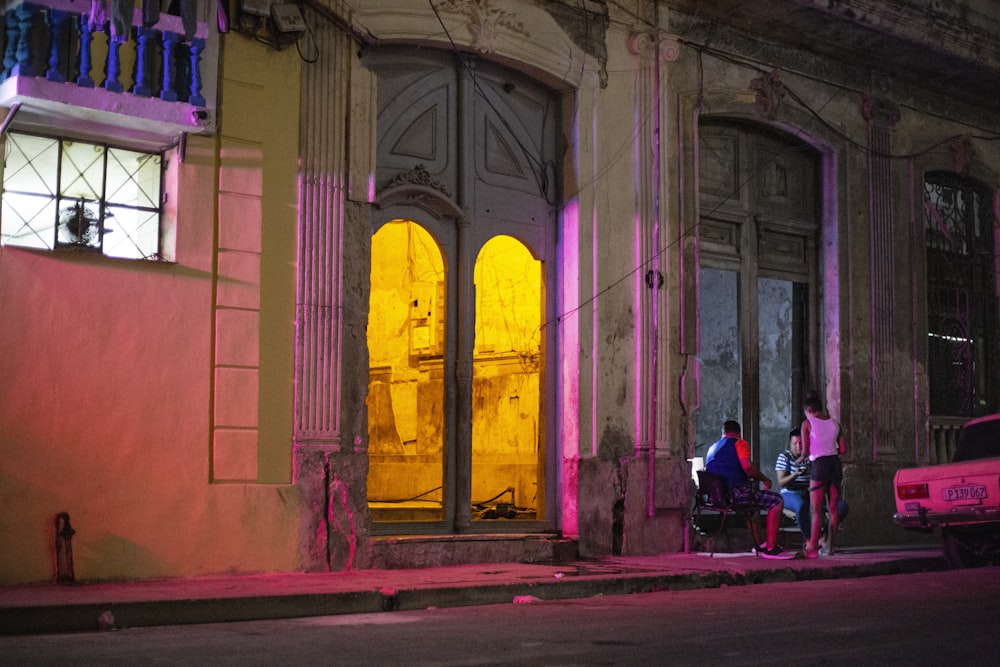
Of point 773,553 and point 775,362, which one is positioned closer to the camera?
point 773,553

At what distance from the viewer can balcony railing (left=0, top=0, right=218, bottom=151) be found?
30.5ft

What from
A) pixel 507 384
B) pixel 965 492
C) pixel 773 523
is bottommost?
pixel 773 523

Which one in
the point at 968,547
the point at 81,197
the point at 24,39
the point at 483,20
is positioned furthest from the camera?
the point at 968,547

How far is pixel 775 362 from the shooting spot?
16922mm

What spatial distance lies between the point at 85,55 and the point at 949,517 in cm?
878

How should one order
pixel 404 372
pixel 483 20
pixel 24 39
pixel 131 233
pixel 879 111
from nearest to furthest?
pixel 24 39
pixel 131 233
pixel 483 20
pixel 404 372
pixel 879 111

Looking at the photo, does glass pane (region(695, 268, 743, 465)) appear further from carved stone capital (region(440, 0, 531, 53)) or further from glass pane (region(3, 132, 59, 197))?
glass pane (region(3, 132, 59, 197))

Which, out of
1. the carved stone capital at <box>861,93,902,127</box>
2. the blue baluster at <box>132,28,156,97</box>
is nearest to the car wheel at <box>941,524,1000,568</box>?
the carved stone capital at <box>861,93,902,127</box>

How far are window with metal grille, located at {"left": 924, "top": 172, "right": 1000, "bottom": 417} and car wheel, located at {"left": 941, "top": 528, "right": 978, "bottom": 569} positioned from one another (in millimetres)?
4613

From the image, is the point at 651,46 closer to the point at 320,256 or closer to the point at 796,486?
the point at 320,256

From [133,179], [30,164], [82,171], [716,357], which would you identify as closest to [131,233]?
[133,179]

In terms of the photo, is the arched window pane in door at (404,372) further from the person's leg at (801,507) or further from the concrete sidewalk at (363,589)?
the person's leg at (801,507)

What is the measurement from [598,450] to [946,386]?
6.92 m

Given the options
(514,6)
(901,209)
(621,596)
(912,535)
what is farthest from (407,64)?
(912,535)
